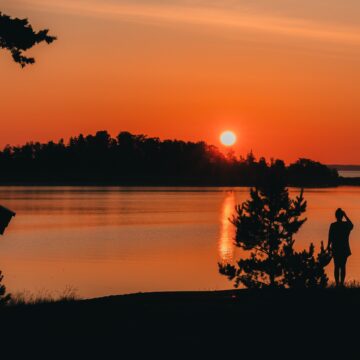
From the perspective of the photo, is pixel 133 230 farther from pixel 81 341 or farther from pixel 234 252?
pixel 81 341

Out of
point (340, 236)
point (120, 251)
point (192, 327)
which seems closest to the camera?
point (192, 327)

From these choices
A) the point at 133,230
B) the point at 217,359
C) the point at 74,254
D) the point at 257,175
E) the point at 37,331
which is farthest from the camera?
the point at 133,230

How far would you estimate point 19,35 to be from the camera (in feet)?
69.2

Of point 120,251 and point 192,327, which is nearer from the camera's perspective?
point 192,327

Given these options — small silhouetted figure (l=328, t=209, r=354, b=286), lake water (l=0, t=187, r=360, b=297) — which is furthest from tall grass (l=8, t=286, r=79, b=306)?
small silhouetted figure (l=328, t=209, r=354, b=286)

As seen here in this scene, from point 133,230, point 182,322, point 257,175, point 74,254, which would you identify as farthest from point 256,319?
point 133,230

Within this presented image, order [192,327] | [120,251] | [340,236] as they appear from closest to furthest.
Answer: [192,327] < [340,236] < [120,251]

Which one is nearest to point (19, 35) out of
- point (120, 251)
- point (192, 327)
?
point (192, 327)

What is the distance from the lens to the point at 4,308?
22.3 metres

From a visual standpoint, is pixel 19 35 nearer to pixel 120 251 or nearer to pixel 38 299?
pixel 38 299

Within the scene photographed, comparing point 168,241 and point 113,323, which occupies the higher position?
point 168,241

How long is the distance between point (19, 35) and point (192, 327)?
26.1ft

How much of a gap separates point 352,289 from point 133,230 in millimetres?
82314

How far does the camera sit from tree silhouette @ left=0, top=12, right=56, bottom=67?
2102 cm
